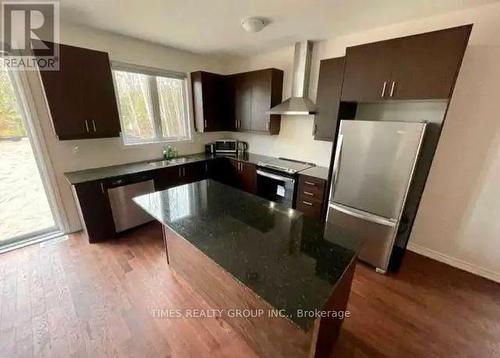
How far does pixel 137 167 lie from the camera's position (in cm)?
305

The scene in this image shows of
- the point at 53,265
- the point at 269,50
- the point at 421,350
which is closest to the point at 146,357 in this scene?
the point at 53,265

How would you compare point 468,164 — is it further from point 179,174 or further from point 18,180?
point 18,180

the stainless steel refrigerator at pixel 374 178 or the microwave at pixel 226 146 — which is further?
the microwave at pixel 226 146

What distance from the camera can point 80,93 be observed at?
8.02 feet

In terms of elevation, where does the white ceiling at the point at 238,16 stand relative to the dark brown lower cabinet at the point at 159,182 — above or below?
above

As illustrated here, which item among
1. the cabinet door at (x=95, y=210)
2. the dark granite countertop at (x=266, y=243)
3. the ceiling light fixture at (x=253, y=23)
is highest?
the ceiling light fixture at (x=253, y=23)

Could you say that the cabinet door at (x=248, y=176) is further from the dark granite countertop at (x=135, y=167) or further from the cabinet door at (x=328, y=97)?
the cabinet door at (x=328, y=97)

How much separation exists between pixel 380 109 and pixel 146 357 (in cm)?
324

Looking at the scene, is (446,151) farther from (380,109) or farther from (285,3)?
(285,3)

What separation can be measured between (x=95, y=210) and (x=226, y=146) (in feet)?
7.55

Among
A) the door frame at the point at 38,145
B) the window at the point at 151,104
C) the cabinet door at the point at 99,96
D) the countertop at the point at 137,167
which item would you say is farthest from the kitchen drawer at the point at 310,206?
the door frame at the point at 38,145

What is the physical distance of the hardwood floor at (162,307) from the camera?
5.01 ft

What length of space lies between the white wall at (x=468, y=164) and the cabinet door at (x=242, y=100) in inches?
59.4

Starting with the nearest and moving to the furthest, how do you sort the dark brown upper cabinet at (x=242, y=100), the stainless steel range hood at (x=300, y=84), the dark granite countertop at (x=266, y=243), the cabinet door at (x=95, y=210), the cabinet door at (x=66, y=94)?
the dark granite countertop at (x=266, y=243)
the cabinet door at (x=66, y=94)
the cabinet door at (x=95, y=210)
the stainless steel range hood at (x=300, y=84)
the dark brown upper cabinet at (x=242, y=100)
